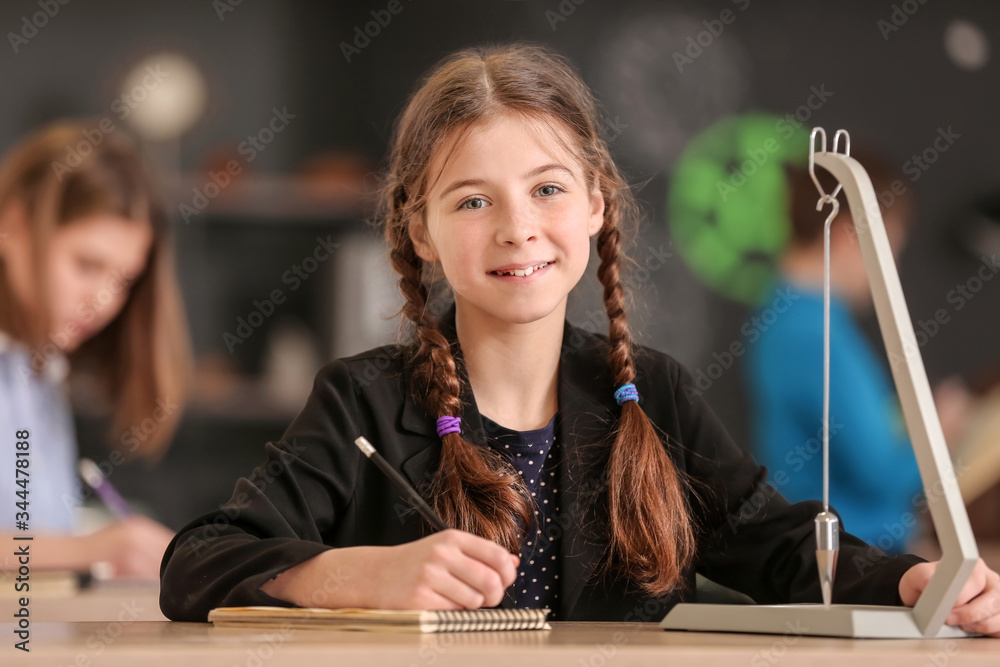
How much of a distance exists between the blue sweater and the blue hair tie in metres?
1.09

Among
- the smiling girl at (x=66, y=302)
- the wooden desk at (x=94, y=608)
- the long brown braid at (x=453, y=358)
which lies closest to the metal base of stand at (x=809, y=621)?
the long brown braid at (x=453, y=358)

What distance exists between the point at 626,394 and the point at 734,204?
2.66 m

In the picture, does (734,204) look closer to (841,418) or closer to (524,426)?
(841,418)

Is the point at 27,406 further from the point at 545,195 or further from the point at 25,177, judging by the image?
the point at 545,195

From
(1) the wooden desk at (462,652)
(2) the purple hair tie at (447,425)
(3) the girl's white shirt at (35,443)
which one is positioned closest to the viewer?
(1) the wooden desk at (462,652)

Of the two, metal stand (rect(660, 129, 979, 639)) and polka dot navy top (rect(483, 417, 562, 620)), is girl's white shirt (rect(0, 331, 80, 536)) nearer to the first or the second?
polka dot navy top (rect(483, 417, 562, 620))

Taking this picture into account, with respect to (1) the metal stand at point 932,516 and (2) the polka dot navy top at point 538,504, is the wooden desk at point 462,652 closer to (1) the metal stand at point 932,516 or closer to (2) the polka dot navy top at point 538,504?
(1) the metal stand at point 932,516

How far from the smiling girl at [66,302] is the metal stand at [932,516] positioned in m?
1.80

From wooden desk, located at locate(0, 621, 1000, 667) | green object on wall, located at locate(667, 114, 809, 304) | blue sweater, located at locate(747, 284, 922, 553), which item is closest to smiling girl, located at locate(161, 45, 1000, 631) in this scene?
wooden desk, located at locate(0, 621, 1000, 667)

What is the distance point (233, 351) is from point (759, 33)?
2.13m

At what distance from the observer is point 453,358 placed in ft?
4.45

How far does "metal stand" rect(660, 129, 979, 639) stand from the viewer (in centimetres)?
81

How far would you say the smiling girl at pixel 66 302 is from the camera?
2479mm

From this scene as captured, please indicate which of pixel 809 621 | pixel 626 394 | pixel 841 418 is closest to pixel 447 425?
pixel 626 394
